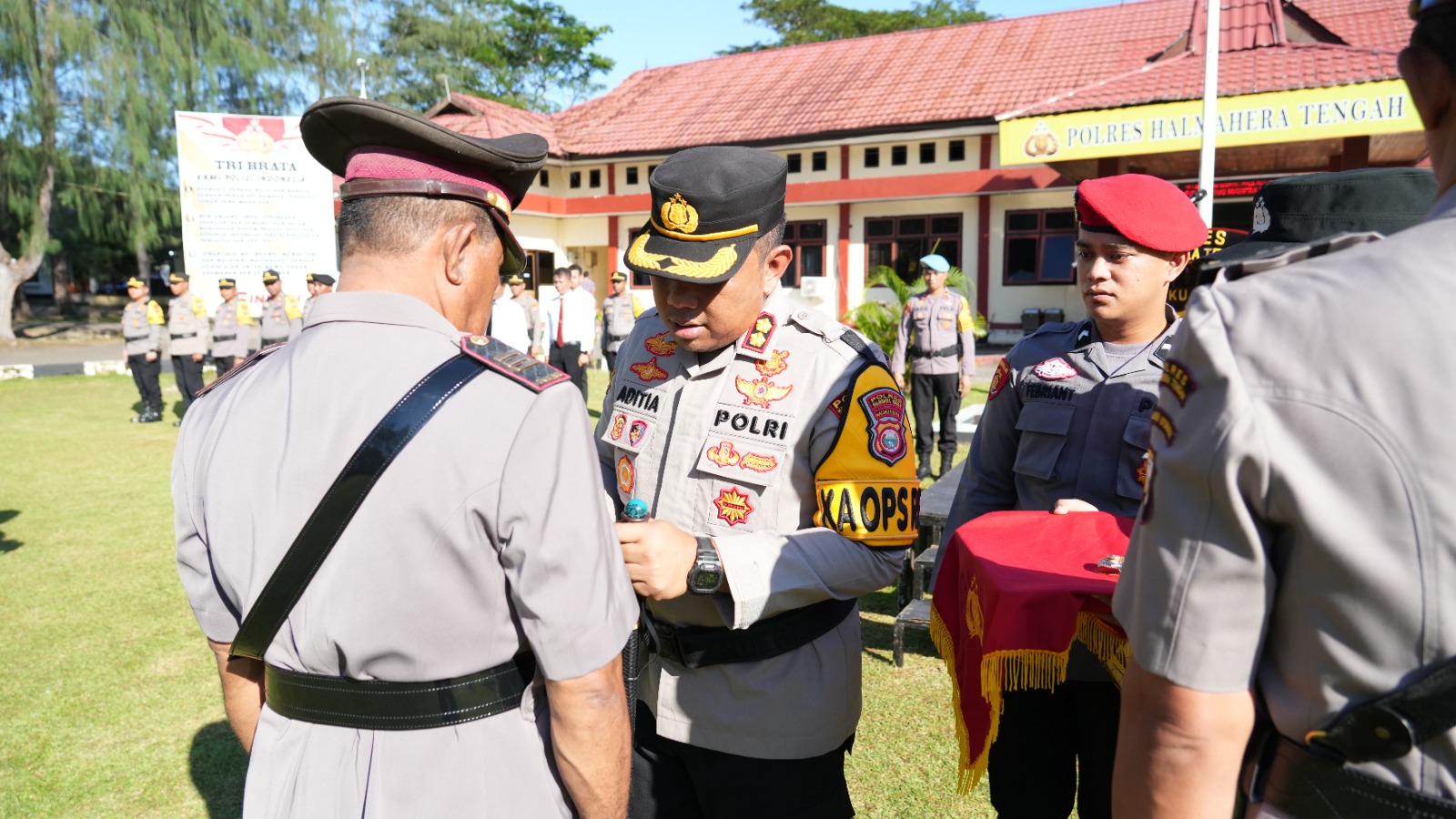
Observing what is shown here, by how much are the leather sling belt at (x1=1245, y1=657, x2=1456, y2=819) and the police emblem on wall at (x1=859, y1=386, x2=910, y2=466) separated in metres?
0.97

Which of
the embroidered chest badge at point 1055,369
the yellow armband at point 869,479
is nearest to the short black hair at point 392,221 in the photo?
the yellow armband at point 869,479

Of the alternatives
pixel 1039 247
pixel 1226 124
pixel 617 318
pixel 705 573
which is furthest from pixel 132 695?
pixel 1039 247

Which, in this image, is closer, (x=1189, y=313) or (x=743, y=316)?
(x=1189, y=313)

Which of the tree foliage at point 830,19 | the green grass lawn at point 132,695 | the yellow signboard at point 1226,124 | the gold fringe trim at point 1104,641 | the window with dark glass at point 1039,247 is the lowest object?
the green grass lawn at point 132,695

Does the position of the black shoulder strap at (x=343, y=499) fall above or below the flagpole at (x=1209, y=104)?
below

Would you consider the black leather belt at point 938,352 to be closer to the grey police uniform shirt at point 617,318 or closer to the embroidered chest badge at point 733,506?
the grey police uniform shirt at point 617,318

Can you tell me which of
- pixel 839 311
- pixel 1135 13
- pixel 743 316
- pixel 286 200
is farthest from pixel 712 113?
pixel 743 316

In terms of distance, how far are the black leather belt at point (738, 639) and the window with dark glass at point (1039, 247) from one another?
1930cm

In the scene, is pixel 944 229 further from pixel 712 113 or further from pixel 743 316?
pixel 743 316

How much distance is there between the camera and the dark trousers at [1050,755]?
2246 millimetres

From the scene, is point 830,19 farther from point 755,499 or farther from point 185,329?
point 755,499

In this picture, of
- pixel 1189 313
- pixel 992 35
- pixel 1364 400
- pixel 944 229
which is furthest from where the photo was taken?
pixel 992 35

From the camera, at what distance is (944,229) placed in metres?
21.7

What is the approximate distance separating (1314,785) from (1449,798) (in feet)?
0.38
